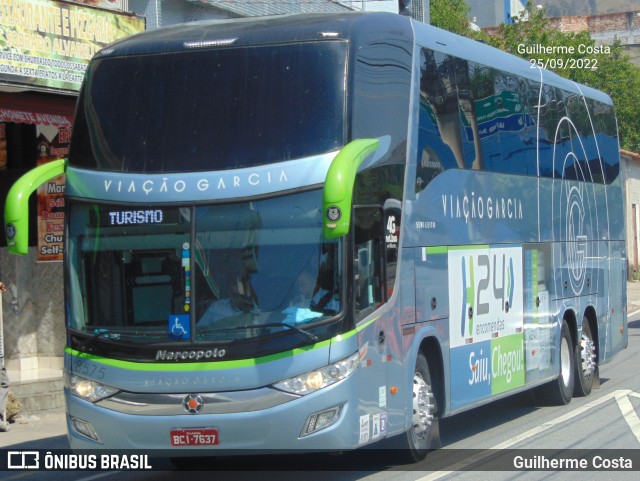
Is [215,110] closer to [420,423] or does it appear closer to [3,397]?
[420,423]

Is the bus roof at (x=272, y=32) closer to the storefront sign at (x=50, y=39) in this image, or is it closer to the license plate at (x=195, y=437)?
the license plate at (x=195, y=437)

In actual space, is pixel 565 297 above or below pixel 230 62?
below

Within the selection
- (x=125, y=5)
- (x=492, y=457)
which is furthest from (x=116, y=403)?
(x=125, y=5)

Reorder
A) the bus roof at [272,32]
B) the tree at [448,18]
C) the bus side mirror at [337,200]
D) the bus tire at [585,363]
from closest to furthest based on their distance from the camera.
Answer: the bus side mirror at [337,200]
the bus roof at [272,32]
the bus tire at [585,363]
the tree at [448,18]

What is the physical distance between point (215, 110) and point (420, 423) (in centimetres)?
357

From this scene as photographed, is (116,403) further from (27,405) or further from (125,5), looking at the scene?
(125,5)

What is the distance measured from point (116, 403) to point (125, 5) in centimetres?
915

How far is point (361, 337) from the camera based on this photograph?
8836mm

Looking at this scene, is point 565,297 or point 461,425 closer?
point 461,425

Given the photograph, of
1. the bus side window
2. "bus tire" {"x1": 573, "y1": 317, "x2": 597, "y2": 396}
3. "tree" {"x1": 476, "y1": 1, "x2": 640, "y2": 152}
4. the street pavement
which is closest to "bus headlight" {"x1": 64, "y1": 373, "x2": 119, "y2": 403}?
the bus side window

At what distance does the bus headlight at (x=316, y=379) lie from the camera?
8430mm

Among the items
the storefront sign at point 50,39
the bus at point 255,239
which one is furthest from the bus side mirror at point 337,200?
the storefront sign at point 50,39

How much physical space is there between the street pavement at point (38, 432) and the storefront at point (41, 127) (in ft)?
7.02

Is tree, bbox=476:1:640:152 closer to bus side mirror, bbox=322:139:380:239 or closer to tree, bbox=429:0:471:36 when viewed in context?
tree, bbox=429:0:471:36
